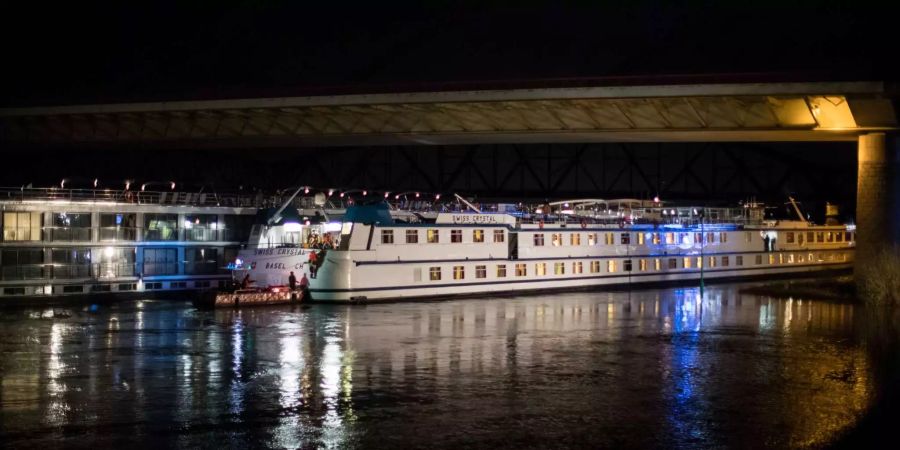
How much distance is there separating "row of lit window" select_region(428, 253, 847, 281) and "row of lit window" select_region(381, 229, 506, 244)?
4.61 feet

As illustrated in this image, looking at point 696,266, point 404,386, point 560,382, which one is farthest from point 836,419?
point 696,266

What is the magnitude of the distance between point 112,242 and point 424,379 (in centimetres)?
2946

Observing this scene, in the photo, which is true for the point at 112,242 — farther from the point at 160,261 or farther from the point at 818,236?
the point at 818,236

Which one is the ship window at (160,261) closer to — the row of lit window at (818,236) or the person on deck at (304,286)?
the person on deck at (304,286)

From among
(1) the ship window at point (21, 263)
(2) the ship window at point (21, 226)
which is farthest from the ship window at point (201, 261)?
(2) the ship window at point (21, 226)

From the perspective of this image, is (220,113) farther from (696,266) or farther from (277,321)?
(696,266)

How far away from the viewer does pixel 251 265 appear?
4653 cm

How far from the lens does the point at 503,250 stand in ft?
172

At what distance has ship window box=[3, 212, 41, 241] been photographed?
4659 cm

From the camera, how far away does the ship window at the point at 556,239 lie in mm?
55237

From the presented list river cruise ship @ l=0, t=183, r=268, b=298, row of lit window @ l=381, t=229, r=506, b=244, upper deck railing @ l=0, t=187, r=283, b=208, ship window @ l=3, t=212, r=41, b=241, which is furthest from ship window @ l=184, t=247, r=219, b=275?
row of lit window @ l=381, t=229, r=506, b=244

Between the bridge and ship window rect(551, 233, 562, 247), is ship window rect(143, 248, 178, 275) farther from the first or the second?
ship window rect(551, 233, 562, 247)

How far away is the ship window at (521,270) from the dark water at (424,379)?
1000 cm

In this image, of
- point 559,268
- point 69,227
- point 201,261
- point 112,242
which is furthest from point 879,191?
point 69,227
